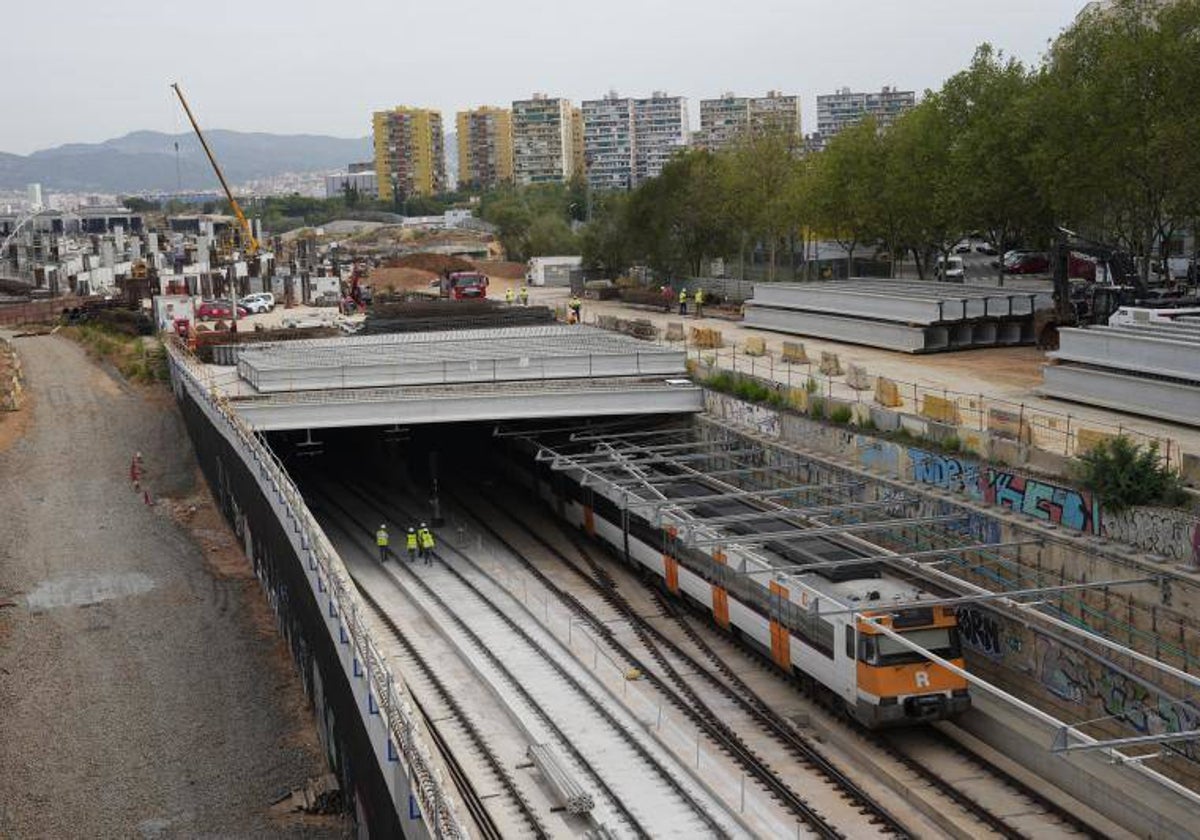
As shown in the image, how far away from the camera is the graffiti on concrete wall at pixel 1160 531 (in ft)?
72.8

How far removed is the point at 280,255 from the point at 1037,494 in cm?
10504

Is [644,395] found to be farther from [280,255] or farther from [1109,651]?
[280,255]

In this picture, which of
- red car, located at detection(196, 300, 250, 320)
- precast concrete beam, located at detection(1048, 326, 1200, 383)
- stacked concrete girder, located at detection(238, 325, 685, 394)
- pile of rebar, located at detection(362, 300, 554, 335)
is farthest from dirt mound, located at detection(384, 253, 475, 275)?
precast concrete beam, located at detection(1048, 326, 1200, 383)

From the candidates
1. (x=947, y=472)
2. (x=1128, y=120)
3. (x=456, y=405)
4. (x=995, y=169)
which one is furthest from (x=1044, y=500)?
(x=995, y=169)

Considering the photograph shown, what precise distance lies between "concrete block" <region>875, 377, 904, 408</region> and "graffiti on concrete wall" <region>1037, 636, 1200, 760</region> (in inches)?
422

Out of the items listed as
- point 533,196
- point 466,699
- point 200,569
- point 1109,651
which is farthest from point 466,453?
point 533,196

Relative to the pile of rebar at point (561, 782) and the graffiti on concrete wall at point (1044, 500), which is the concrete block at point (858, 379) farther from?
the pile of rebar at point (561, 782)

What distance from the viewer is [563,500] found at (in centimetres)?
3994

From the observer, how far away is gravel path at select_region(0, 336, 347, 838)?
2317 centimetres

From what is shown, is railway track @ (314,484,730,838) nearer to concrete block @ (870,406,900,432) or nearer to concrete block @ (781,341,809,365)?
concrete block @ (870,406,900,432)

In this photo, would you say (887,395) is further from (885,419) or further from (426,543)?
(426,543)

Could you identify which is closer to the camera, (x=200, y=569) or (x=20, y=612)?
(x=20, y=612)

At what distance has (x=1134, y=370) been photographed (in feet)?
103

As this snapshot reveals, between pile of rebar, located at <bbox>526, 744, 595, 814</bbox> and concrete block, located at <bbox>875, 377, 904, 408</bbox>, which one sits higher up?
concrete block, located at <bbox>875, 377, 904, 408</bbox>
